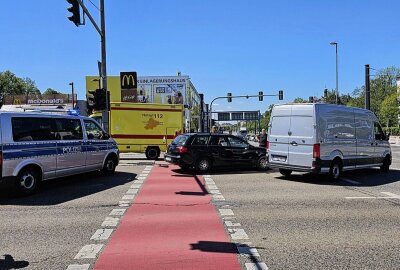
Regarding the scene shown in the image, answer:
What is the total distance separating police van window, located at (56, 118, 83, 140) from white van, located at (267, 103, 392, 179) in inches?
247

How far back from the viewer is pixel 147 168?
17578 millimetres

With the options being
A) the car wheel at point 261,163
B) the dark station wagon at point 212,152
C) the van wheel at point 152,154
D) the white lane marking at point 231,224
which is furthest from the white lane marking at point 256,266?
the van wheel at point 152,154

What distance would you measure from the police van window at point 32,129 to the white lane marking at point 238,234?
6016 millimetres

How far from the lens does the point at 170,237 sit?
6.66 m

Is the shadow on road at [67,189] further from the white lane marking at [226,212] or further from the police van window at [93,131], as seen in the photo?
the white lane marking at [226,212]

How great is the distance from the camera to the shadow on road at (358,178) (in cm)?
1335

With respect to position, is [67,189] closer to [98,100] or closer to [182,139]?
[182,139]

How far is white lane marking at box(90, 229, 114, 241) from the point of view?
6.64m

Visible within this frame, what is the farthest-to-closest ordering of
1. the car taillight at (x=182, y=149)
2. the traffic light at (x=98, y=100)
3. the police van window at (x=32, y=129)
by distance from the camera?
the traffic light at (x=98, y=100) → the car taillight at (x=182, y=149) → the police van window at (x=32, y=129)

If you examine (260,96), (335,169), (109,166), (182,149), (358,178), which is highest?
(260,96)

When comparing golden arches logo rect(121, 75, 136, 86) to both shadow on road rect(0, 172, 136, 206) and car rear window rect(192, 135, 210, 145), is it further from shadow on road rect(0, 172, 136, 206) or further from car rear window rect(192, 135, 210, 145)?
shadow on road rect(0, 172, 136, 206)

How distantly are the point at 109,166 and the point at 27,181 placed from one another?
4461 millimetres

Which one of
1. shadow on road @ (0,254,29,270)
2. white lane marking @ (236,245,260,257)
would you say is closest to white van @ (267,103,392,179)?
white lane marking @ (236,245,260,257)

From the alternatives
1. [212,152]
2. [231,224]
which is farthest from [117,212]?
[212,152]
